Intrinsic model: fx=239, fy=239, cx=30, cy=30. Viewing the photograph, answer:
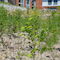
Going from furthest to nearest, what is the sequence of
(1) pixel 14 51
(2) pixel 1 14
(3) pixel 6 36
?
1. (2) pixel 1 14
2. (3) pixel 6 36
3. (1) pixel 14 51

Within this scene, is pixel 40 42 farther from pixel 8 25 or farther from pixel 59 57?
pixel 8 25

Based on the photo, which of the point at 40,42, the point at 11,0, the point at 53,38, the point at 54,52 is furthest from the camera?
the point at 11,0

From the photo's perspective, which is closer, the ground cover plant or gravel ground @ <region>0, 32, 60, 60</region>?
the ground cover plant

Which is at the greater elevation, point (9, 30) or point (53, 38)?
point (53, 38)

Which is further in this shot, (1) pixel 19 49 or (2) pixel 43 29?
(1) pixel 19 49

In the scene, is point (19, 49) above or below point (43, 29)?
below

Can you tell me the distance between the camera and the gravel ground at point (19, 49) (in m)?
4.05

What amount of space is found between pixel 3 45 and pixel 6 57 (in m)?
0.73

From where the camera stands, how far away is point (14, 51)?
4.55 metres

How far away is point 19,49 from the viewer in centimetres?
461

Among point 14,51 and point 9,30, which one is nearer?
point 14,51

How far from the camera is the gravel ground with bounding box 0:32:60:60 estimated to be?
405cm

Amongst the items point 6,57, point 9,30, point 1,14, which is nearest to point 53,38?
point 6,57

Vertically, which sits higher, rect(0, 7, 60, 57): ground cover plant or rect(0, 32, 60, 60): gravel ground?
rect(0, 7, 60, 57): ground cover plant
